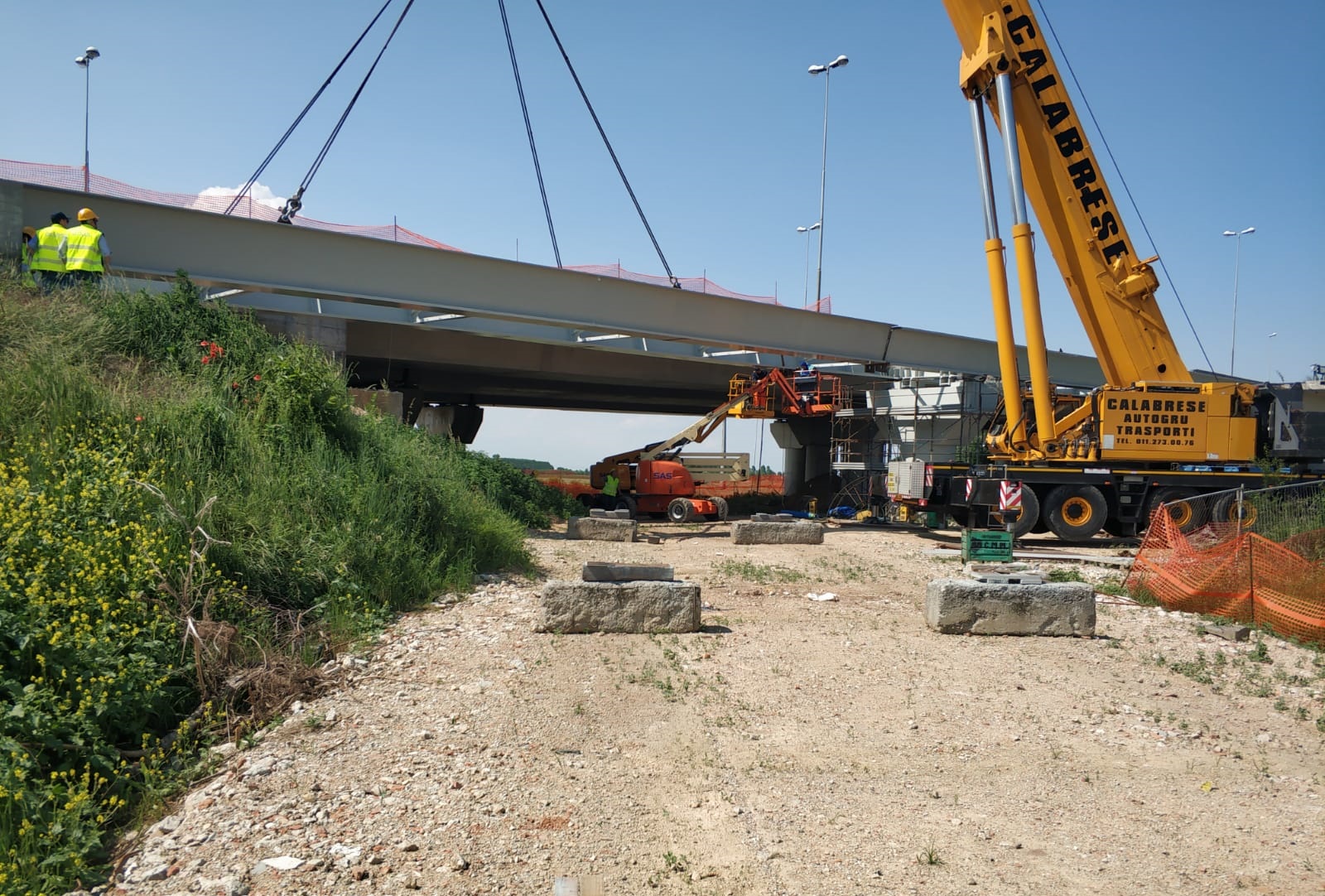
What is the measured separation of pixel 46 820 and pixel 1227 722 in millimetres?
7972

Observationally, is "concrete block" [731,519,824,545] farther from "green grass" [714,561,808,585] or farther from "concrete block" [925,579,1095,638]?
"concrete block" [925,579,1095,638]

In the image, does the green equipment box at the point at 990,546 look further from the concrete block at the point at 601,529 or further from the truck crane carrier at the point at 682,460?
the truck crane carrier at the point at 682,460

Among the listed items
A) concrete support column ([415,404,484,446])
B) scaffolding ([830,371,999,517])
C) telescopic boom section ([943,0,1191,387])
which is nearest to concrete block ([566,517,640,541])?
telescopic boom section ([943,0,1191,387])

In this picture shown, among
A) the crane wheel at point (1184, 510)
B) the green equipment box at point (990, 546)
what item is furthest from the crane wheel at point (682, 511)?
the crane wheel at point (1184, 510)

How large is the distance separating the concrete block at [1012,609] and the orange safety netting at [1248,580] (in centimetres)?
241

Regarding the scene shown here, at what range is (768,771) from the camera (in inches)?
224

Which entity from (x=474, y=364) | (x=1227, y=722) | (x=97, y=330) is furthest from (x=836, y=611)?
(x=474, y=364)

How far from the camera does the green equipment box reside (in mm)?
13914

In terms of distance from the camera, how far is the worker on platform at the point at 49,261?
12.2 m

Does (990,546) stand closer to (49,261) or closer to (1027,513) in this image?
(1027,513)

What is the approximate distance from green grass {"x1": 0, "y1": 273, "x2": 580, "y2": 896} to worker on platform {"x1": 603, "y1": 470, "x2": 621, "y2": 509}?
10844 mm

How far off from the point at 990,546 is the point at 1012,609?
5179 mm

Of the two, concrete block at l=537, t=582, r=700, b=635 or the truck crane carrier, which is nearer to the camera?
concrete block at l=537, t=582, r=700, b=635

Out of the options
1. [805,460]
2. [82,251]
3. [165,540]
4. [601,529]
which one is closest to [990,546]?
[601,529]
